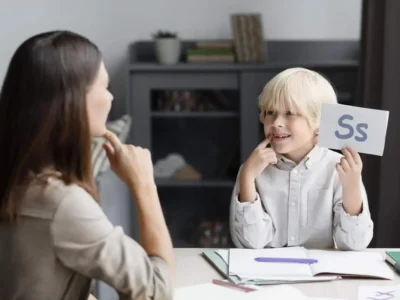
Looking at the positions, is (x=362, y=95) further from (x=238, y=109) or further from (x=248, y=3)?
(x=248, y=3)

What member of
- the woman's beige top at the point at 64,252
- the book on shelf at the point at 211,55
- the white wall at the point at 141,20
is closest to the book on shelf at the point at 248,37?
the book on shelf at the point at 211,55

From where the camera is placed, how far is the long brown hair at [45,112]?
46.8 inches

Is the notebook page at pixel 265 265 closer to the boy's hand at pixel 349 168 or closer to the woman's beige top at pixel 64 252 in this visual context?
the boy's hand at pixel 349 168

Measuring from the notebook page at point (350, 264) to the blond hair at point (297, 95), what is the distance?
0.32m

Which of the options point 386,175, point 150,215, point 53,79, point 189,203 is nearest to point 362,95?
point 386,175

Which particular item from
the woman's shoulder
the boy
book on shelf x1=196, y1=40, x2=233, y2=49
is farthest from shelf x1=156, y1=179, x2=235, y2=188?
the woman's shoulder

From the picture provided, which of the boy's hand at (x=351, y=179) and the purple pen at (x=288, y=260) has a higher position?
the boy's hand at (x=351, y=179)

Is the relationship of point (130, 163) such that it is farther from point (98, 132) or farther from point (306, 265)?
point (306, 265)

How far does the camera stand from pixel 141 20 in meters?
3.66

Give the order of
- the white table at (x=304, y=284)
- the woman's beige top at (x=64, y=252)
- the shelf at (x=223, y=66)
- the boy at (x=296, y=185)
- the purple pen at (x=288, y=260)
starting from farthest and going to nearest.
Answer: the shelf at (x=223, y=66), the boy at (x=296, y=185), the purple pen at (x=288, y=260), the white table at (x=304, y=284), the woman's beige top at (x=64, y=252)

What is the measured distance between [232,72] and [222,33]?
37cm

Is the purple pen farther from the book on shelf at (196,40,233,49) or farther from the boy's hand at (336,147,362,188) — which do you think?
the book on shelf at (196,40,233,49)

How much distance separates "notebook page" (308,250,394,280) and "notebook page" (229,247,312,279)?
0.09 ft

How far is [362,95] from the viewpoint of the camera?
2828 millimetres
